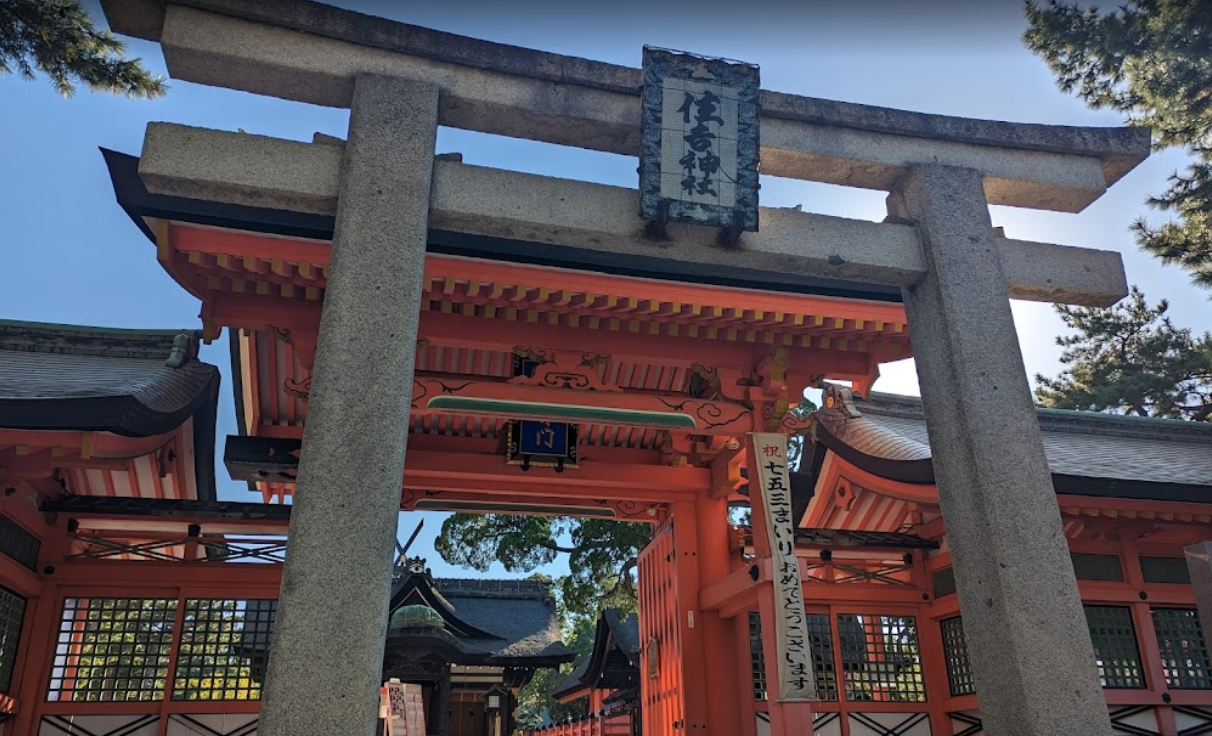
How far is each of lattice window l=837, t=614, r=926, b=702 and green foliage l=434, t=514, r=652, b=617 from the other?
37.8 ft

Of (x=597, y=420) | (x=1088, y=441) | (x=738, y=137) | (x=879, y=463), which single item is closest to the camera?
(x=738, y=137)

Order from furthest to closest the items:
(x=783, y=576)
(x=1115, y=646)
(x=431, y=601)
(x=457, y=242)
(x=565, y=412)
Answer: (x=431, y=601) → (x=1115, y=646) → (x=565, y=412) → (x=783, y=576) → (x=457, y=242)

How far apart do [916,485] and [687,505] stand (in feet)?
9.00

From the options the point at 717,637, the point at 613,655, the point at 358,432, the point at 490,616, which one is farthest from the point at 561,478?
the point at 490,616

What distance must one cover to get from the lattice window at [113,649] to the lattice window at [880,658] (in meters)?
7.44

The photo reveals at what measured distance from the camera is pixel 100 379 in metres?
8.71

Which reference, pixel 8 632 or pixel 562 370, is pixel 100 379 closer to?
pixel 8 632

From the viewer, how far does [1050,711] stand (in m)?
4.44

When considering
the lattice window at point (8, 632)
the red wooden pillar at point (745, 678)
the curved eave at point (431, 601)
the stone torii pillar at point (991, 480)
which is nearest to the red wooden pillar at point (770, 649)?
the red wooden pillar at point (745, 678)

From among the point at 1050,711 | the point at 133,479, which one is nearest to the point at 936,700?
the point at 1050,711

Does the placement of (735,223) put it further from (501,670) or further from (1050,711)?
(501,670)

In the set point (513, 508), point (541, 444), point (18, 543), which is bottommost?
point (18, 543)

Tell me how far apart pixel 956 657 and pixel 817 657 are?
5.15ft

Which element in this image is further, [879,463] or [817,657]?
[879,463]
